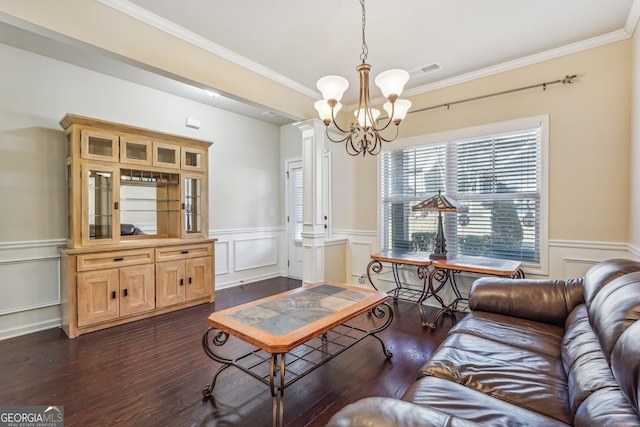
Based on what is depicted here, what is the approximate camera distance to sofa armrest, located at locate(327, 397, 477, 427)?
35.0 inches

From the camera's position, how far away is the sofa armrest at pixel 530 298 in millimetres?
2023

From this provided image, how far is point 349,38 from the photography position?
2.81 meters

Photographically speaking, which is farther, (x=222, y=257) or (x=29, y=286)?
(x=222, y=257)

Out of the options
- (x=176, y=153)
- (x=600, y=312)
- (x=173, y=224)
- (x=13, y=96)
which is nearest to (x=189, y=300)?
(x=173, y=224)

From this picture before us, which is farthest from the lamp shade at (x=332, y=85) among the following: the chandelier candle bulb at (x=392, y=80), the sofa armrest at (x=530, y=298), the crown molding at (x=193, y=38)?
the sofa armrest at (x=530, y=298)

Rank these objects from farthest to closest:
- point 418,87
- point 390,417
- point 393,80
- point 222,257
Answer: point 222,257, point 418,87, point 393,80, point 390,417

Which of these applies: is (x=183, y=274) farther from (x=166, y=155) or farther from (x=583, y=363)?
(x=583, y=363)

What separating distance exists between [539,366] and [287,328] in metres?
1.34

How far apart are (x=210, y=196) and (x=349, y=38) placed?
3129 mm

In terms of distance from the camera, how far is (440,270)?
137 inches

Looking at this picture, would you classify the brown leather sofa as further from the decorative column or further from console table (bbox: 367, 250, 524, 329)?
the decorative column

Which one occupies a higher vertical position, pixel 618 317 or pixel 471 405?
pixel 618 317

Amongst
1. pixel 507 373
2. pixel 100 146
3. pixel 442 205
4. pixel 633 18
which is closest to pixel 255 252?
pixel 100 146

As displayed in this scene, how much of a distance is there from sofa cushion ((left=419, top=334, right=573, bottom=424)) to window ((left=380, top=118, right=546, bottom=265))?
2004 millimetres
